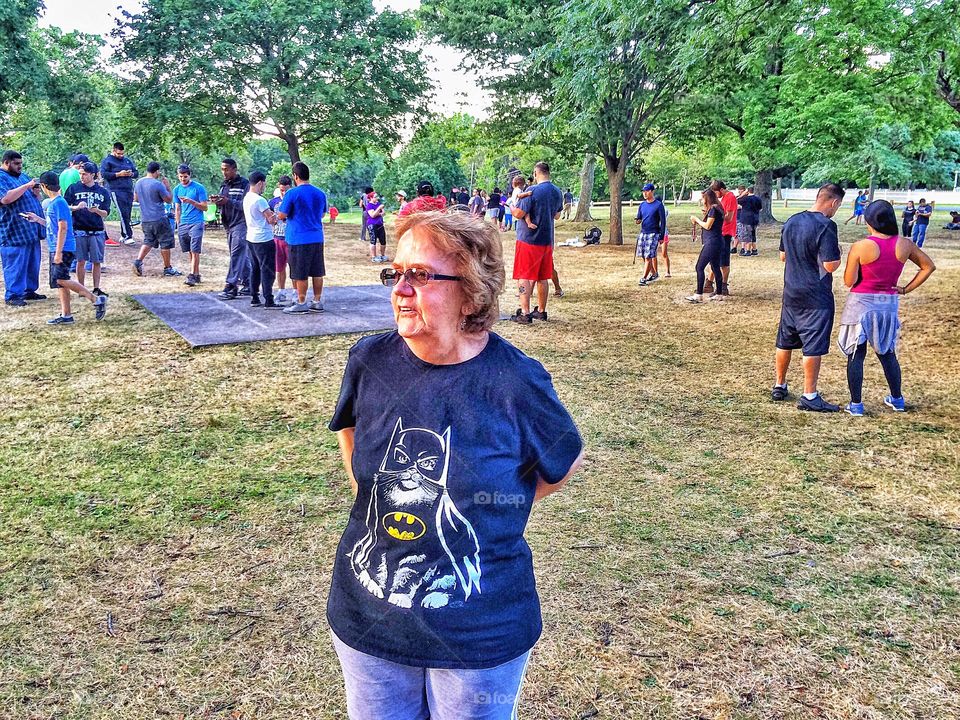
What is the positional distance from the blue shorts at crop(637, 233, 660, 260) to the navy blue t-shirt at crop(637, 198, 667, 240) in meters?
0.06

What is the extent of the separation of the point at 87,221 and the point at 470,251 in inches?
386

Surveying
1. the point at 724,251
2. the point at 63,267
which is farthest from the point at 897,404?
the point at 63,267

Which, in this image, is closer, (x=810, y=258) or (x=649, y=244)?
(x=810, y=258)

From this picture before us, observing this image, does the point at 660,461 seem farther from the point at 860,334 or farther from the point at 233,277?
the point at 233,277

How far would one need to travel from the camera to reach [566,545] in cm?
383

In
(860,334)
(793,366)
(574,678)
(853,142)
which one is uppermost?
(853,142)

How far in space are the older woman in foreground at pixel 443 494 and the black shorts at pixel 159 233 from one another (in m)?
12.4

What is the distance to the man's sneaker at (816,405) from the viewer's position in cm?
613

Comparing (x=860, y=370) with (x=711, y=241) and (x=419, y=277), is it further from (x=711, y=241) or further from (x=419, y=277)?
(x=711, y=241)

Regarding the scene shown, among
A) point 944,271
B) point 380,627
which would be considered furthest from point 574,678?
point 944,271

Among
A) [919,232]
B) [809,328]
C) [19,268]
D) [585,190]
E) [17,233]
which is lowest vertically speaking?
[809,328]

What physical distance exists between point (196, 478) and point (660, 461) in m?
3.16

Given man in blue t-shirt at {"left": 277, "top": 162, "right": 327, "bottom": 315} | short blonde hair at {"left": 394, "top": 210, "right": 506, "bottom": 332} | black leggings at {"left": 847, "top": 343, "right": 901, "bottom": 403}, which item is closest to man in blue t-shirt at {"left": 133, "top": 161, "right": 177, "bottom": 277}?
man in blue t-shirt at {"left": 277, "top": 162, "right": 327, "bottom": 315}

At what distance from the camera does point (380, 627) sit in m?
1.61
